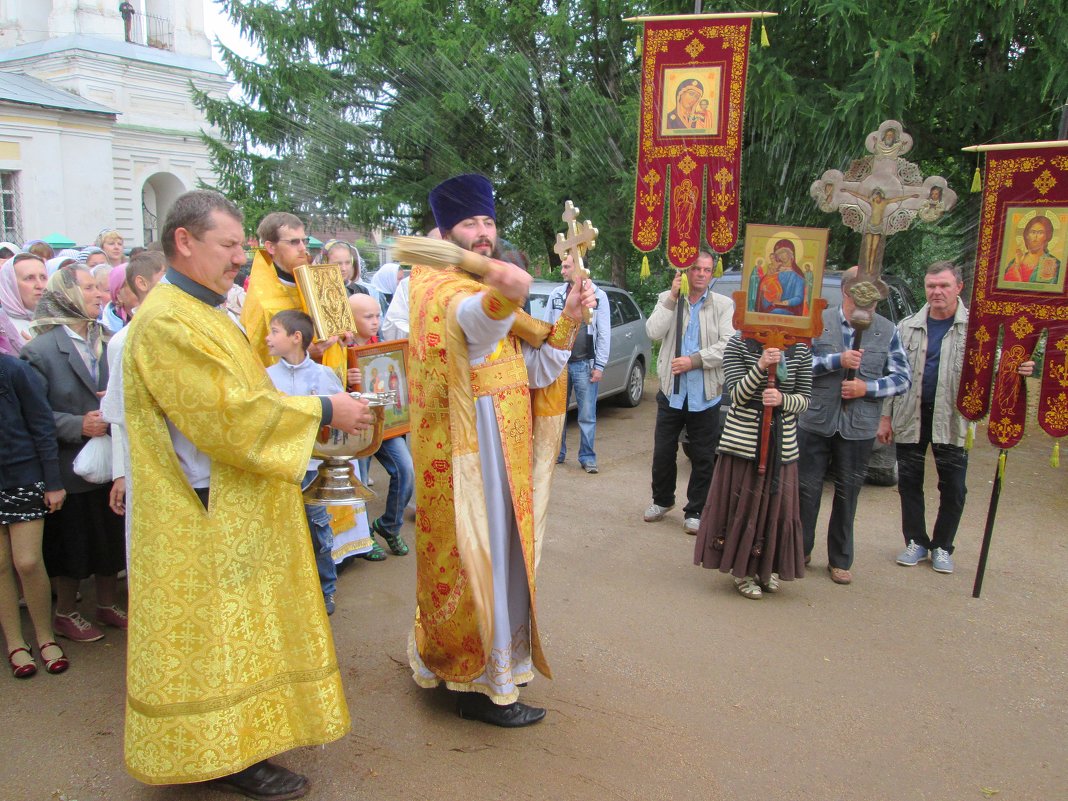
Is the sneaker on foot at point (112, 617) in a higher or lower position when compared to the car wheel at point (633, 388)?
lower

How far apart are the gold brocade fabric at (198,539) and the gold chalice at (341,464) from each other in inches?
14.8

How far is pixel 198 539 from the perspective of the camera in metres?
2.71

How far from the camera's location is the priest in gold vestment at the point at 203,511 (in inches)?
104

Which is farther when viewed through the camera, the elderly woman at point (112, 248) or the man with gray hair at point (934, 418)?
the elderly woman at point (112, 248)

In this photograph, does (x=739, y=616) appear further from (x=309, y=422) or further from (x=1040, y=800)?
(x=309, y=422)

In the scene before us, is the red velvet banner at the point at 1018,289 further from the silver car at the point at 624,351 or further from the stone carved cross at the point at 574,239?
the silver car at the point at 624,351

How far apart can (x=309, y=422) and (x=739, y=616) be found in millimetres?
2959

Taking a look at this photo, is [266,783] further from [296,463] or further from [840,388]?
[840,388]

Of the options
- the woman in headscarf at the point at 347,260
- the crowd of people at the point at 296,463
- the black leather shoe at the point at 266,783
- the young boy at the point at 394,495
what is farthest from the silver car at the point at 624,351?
the black leather shoe at the point at 266,783

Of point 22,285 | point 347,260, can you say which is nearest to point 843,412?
point 347,260

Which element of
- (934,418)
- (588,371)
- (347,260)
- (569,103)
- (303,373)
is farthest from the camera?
(569,103)

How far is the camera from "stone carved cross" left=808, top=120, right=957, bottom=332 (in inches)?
177

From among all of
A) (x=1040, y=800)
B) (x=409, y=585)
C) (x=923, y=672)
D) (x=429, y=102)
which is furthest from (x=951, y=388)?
(x=429, y=102)

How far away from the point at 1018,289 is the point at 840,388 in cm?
111
